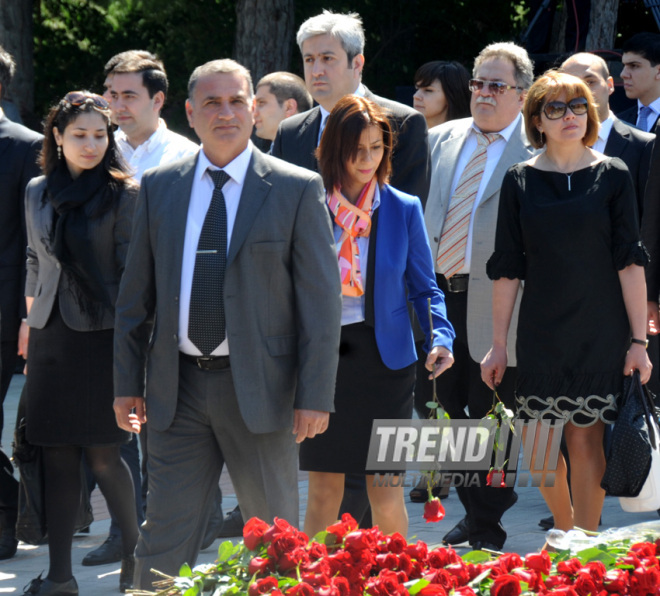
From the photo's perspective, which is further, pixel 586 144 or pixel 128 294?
pixel 586 144

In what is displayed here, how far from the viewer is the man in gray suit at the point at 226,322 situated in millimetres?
4105

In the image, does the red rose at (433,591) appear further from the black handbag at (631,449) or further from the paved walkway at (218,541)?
the paved walkway at (218,541)

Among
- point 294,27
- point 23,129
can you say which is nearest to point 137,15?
point 294,27

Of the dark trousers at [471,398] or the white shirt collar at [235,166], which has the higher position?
the white shirt collar at [235,166]

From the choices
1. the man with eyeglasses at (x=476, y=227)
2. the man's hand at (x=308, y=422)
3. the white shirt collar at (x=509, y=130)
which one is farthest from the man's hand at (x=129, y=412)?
the white shirt collar at (x=509, y=130)

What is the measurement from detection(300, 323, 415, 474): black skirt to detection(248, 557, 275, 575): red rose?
1931 millimetres

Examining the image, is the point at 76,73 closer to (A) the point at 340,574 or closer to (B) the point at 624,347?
(B) the point at 624,347

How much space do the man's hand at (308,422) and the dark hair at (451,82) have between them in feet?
12.5

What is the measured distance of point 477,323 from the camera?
19.3 feet

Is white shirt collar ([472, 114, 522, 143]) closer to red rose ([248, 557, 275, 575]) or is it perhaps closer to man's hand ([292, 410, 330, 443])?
man's hand ([292, 410, 330, 443])

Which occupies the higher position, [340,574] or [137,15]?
[137,15]

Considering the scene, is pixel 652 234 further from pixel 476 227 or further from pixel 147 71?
pixel 147 71

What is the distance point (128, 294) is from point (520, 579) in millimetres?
1993

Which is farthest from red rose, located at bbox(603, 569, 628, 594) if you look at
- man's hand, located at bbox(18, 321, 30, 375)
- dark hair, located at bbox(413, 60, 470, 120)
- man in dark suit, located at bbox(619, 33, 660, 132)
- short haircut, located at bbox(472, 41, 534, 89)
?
man in dark suit, located at bbox(619, 33, 660, 132)
